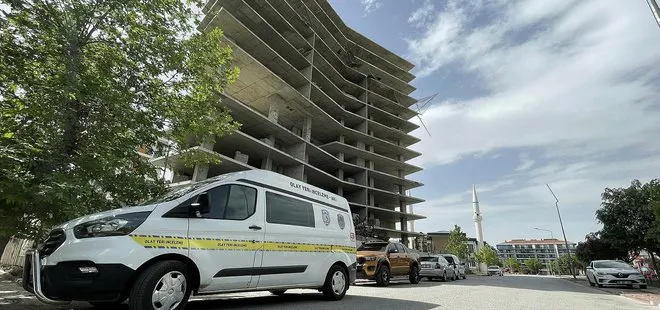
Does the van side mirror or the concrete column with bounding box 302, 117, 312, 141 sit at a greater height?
the concrete column with bounding box 302, 117, 312, 141

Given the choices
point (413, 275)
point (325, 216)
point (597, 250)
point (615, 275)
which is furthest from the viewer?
point (597, 250)

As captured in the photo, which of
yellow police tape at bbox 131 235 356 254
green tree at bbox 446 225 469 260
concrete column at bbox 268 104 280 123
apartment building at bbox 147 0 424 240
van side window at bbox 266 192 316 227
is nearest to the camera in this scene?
yellow police tape at bbox 131 235 356 254

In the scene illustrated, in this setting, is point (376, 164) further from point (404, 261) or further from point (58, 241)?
point (58, 241)

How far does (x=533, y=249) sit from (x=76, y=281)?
189 metres

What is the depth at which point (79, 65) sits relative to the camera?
254 inches

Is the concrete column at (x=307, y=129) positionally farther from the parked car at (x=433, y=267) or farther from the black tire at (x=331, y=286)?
the black tire at (x=331, y=286)

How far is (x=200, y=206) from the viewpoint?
193 inches

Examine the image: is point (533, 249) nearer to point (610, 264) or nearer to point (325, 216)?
point (610, 264)

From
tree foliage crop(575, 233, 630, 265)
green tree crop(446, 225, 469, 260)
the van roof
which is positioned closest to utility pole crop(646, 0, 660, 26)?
the van roof

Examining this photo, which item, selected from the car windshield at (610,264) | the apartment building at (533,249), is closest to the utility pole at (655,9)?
the car windshield at (610,264)

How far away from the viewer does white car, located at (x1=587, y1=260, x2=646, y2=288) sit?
15.5 metres

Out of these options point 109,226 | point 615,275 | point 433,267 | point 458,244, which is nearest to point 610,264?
point 615,275

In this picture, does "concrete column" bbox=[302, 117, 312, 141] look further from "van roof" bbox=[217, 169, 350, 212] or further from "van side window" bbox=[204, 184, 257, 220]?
"van side window" bbox=[204, 184, 257, 220]

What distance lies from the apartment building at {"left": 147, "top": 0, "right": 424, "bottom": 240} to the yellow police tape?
17.5m
